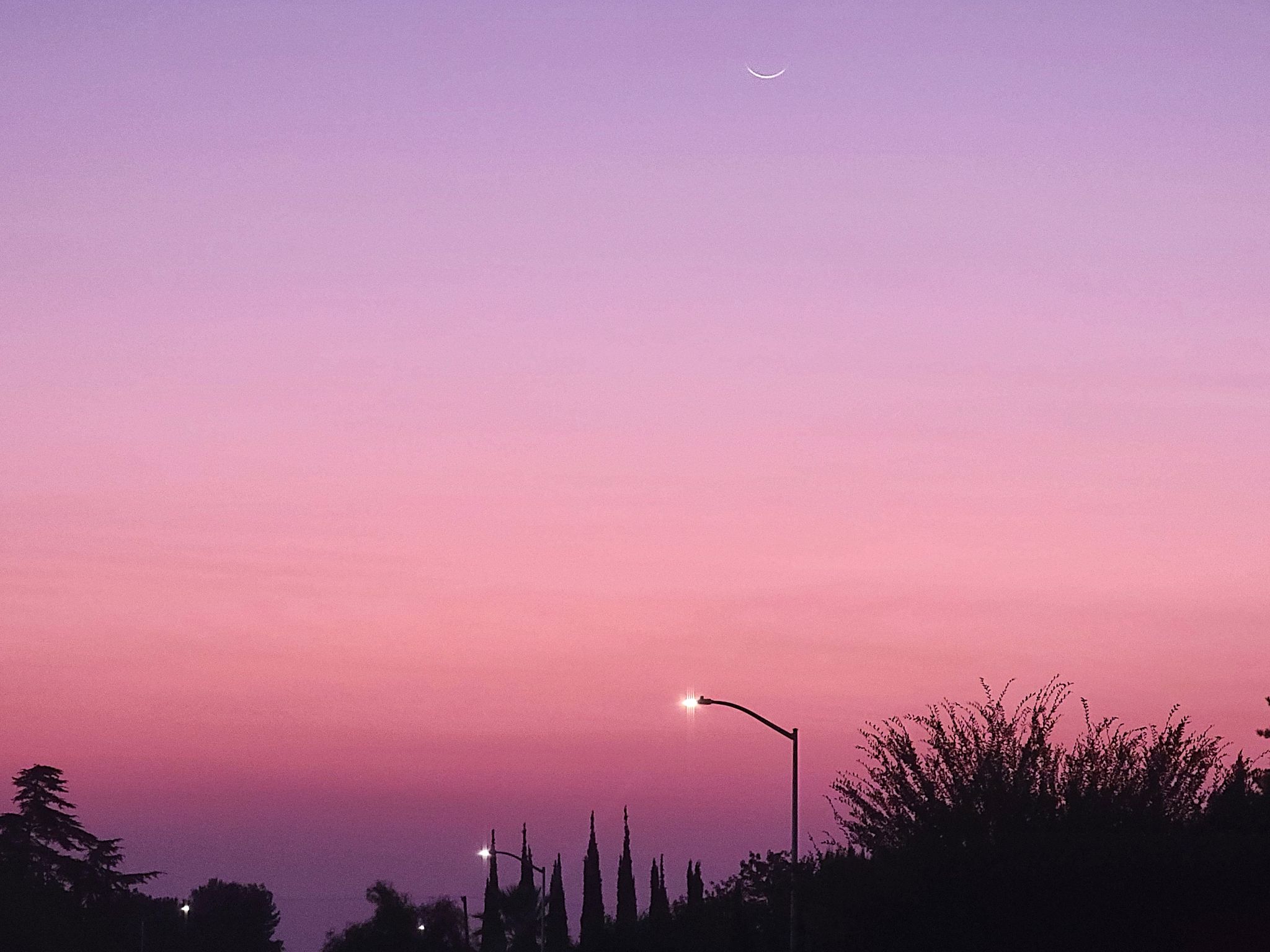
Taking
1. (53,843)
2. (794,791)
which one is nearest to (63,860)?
(53,843)

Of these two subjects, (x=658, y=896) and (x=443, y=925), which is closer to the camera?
(x=658, y=896)

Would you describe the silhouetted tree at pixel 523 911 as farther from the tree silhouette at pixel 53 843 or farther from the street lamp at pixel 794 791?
the street lamp at pixel 794 791

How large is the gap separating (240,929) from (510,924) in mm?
50691

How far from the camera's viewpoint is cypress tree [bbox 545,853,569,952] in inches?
5049

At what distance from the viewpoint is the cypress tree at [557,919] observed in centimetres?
12825

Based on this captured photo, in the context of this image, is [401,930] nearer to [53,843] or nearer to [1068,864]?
[53,843]

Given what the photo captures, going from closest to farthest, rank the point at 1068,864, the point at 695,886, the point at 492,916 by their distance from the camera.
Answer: the point at 1068,864
the point at 695,886
the point at 492,916

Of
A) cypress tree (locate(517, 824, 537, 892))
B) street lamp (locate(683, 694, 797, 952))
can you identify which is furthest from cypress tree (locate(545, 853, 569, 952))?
street lamp (locate(683, 694, 797, 952))

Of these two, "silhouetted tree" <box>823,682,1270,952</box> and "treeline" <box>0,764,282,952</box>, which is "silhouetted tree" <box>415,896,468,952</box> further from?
"silhouetted tree" <box>823,682,1270,952</box>

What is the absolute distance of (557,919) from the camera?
5187 inches

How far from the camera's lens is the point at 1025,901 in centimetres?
4059

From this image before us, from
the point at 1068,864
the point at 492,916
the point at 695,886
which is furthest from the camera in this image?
the point at 492,916

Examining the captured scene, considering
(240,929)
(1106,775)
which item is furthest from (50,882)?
(1106,775)

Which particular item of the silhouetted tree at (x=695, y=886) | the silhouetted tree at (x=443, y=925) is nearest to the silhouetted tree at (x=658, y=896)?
the silhouetted tree at (x=695, y=886)
